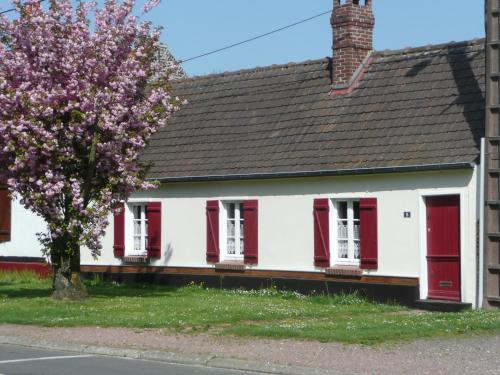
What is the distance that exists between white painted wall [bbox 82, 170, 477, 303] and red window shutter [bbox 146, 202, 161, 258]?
0.54 feet

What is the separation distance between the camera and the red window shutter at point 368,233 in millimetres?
22109

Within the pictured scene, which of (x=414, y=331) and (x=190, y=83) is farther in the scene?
(x=190, y=83)

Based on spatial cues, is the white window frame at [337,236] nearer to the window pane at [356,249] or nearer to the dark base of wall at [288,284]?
the window pane at [356,249]

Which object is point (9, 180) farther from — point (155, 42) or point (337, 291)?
point (337, 291)

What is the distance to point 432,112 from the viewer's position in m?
22.3

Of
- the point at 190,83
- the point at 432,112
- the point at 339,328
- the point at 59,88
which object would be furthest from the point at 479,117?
the point at 190,83

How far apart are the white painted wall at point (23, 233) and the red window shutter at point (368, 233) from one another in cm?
1207

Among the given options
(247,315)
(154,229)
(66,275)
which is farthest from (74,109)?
(154,229)

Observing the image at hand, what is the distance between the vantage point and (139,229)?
92.4ft

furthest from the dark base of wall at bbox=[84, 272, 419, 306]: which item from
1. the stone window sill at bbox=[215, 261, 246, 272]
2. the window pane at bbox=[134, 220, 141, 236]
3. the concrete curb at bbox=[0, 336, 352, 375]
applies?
the concrete curb at bbox=[0, 336, 352, 375]

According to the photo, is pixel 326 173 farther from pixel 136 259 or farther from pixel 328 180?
pixel 136 259

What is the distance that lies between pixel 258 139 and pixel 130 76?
214 inches

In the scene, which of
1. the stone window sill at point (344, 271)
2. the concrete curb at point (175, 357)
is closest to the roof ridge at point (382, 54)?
the stone window sill at point (344, 271)

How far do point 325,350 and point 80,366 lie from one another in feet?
10.9
